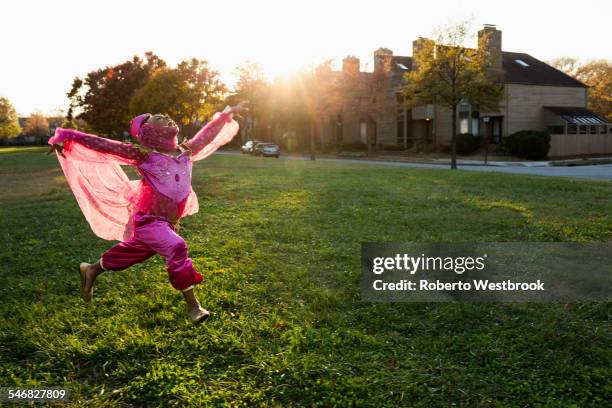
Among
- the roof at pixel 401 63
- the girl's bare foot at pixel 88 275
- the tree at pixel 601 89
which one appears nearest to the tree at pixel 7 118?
the roof at pixel 401 63

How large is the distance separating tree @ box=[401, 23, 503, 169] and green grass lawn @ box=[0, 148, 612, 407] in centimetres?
2029

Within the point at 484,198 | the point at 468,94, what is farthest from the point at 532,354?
the point at 468,94

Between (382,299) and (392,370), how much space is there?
1562mm

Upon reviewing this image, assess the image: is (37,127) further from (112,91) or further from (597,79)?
(597,79)

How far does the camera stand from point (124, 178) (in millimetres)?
4695

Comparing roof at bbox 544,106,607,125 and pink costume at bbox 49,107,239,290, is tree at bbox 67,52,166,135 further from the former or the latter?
pink costume at bbox 49,107,239,290

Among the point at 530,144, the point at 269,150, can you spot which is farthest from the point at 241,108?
the point at 269,150

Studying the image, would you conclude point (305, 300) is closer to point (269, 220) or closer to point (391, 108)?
point (269, 220)

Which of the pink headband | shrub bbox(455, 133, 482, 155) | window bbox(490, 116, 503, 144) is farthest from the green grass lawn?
window bbox(490, 116, 503, 144)

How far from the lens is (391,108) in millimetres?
47062

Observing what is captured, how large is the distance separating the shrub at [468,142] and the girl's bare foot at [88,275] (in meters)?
41.1

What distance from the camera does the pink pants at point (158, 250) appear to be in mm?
4168

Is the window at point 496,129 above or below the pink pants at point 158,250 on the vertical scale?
above

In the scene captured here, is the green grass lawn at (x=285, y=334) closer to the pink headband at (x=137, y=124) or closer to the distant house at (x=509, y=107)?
the pink headband at (x=137, y=124)
